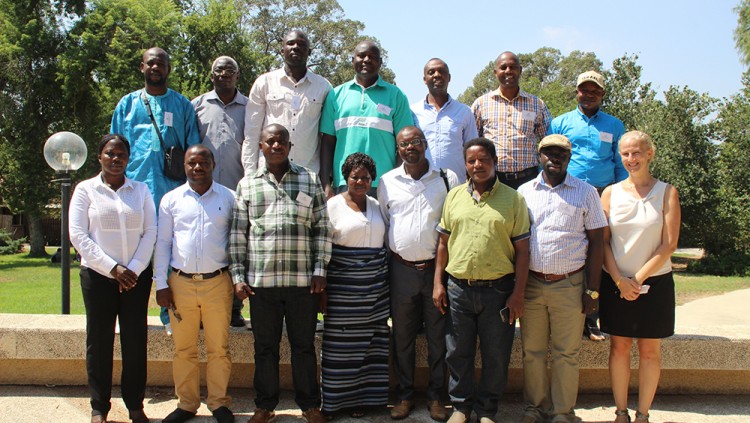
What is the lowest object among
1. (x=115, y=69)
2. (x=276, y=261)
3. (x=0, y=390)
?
(x=0, y=390)

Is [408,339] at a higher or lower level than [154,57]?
lower

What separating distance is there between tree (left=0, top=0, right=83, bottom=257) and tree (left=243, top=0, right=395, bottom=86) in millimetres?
12411

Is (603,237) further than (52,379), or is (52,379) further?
(52,379)

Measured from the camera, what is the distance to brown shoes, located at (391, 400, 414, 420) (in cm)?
433

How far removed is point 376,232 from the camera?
428 centimetres

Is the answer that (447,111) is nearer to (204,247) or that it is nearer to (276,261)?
(276,261)

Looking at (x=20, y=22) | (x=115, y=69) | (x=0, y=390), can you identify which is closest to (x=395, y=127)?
(x=0, y=390)

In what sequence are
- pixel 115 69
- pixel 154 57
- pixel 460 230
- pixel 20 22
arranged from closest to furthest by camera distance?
pixel 460 230, pixel 154 57, pixel 115 69, pixel 20 22

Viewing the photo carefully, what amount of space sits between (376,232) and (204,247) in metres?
1.26

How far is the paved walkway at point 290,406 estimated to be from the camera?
4.42 meters

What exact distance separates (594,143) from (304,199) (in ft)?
8.40

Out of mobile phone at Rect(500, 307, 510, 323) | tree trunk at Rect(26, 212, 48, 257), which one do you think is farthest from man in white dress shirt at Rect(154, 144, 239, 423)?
tree trunk at Rect(26, 212, 48, 257)

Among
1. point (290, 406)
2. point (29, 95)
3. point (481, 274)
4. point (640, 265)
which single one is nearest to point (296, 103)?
point (481, 274)

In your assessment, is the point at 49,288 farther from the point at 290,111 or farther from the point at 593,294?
the point at 593,294
